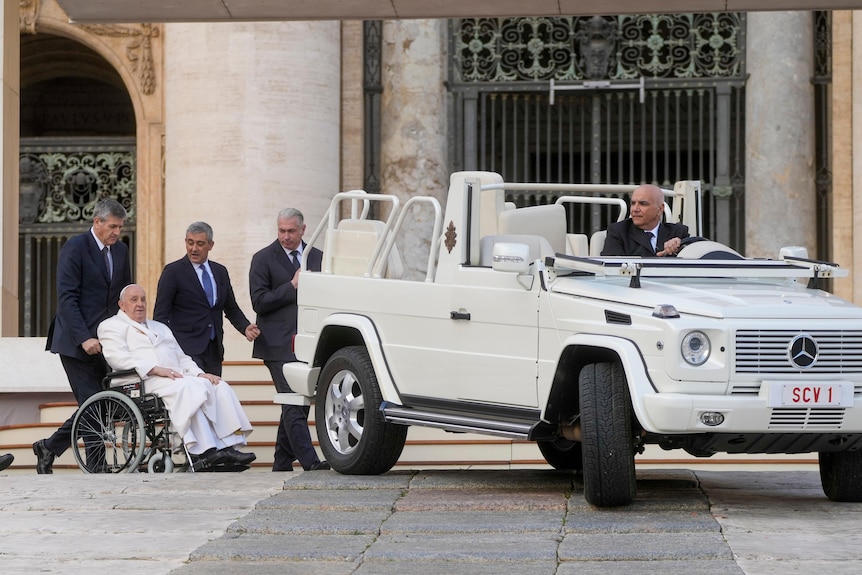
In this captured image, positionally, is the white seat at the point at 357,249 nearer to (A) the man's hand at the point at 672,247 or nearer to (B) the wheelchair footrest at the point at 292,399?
(B) the wheelchair footrest at the point at 292,399

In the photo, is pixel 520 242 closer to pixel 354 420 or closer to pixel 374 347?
pixel 374 347

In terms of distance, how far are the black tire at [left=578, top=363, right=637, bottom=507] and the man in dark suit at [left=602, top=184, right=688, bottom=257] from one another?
177cm

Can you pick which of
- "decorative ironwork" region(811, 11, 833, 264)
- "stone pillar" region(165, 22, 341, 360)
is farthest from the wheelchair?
"decorative ironwork" region(811, 11, 833, 264)

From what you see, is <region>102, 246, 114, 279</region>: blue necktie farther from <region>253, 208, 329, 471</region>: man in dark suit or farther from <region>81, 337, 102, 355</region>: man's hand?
<region>253, 208, 329, 471</region>: man in dark suit

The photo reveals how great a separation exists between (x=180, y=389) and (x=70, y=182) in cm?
1024

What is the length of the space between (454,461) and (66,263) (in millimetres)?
3840

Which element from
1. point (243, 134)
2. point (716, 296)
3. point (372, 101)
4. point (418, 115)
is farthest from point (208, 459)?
point (372, 101)

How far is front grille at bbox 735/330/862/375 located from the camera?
27.0 ft

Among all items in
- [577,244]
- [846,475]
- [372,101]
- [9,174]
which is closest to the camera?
[846,475]

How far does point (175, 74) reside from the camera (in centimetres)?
1905

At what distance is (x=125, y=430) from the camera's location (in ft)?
37.3

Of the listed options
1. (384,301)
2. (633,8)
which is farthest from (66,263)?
(633,8)

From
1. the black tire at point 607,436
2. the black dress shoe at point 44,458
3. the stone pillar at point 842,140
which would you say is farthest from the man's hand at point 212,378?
the stone pillar at point 842,140

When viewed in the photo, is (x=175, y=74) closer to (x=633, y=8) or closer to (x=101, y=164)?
(x=101, y=164)
